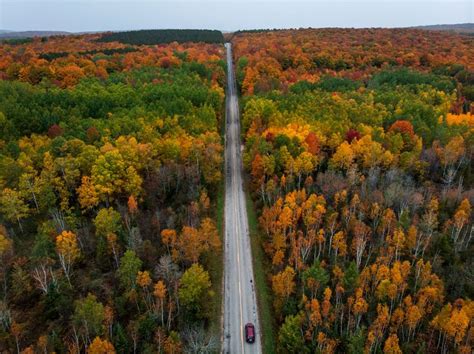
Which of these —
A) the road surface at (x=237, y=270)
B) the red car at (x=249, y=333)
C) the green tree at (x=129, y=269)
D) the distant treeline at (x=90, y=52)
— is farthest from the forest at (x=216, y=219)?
the distant treeline at (x=90, y=52)

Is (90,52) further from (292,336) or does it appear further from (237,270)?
(292,336)

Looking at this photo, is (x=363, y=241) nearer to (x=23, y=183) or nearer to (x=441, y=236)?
(x=441, y=236)

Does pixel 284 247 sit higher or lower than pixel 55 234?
lower

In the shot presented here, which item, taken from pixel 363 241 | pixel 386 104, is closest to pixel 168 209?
pixel 363 241

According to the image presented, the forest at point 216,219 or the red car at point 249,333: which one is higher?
the forest at point 216,219

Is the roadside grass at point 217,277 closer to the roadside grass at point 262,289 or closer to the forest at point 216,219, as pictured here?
the forest at point 216,219
